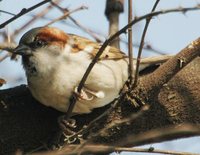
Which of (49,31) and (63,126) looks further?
(49,31)

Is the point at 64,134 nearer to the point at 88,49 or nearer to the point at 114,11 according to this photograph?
the point at 88,49

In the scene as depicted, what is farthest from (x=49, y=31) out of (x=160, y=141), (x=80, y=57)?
(x=160, y=141)

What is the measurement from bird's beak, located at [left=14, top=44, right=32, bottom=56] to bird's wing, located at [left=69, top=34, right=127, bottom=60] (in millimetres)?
293

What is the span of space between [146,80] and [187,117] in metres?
0.32

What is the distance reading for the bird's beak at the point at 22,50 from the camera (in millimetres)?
3359

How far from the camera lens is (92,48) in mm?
3629

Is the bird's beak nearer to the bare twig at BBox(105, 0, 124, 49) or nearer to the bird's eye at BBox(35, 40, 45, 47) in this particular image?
the bird's eye at BBox(35, 40, 45, 47)

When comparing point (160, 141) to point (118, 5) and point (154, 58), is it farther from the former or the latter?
point (118, 5)

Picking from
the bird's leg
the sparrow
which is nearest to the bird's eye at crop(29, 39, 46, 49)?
the sparrow

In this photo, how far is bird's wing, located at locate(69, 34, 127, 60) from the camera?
3.57 meters

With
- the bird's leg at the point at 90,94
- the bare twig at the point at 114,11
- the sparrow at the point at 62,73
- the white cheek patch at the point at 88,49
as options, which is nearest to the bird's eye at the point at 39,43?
the sparrow at the point at 62,73

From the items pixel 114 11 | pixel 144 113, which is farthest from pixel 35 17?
pixel 144 113

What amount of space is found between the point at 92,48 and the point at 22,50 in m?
0.48

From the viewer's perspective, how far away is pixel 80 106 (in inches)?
133
